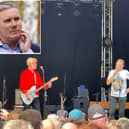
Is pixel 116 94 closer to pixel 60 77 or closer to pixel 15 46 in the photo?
pixel 60 77

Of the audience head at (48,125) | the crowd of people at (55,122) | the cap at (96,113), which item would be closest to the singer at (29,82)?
the crowd of people at (55,122)

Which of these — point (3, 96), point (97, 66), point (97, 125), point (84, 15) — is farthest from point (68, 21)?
point (97, 125)

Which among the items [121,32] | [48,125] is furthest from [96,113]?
[121,32]

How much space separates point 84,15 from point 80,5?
0.26 metres

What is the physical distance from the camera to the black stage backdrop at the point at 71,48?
11.0m

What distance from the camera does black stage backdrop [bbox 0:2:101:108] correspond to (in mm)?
10977

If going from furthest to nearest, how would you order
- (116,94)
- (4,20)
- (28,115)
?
(4,20) < (116,94) < (28,115)

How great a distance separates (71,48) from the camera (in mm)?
11055

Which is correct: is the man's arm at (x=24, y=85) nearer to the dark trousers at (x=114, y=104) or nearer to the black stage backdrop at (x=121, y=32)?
the dark trousers at (x=114, y=104)

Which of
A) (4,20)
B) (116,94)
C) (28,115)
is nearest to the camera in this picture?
(28,115)

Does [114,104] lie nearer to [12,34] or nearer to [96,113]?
[12,34]

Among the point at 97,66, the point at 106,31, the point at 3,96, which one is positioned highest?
the point at 106,31

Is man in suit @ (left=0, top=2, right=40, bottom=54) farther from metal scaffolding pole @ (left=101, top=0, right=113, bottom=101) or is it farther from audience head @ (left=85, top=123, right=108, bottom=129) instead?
audience head @ (left=85, top=123, right=108, bottom=129)

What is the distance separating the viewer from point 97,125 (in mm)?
Result: 3746
